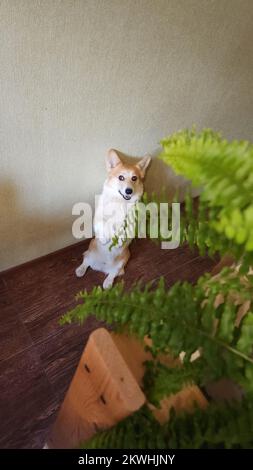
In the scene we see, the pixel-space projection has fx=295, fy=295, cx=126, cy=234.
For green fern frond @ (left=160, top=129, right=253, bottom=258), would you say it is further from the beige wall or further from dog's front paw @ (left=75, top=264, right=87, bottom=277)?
dog's front paw @ (left=75, top=264, right=87, bottom=277)

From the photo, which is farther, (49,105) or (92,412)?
(49,105)

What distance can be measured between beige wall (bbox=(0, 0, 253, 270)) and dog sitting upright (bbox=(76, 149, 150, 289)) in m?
0.10

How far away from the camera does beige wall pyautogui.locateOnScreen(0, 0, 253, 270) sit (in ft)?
3.01

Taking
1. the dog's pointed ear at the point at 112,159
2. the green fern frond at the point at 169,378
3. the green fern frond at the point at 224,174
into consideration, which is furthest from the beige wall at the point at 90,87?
the green fern frond at the point at 169,378

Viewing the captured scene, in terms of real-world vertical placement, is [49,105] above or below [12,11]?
below

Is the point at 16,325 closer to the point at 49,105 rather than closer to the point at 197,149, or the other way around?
the point at 49,105

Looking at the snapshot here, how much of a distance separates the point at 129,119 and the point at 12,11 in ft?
2.00

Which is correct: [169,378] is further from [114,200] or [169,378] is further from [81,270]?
[81,270]

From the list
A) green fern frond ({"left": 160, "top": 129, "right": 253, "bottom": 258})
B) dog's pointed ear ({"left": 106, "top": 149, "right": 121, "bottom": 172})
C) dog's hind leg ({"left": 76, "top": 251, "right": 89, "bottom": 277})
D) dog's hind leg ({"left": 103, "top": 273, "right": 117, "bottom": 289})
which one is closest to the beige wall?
dog's pointed ear ({"left": 106, "top": 149, "right": 121, "bottom": 172})

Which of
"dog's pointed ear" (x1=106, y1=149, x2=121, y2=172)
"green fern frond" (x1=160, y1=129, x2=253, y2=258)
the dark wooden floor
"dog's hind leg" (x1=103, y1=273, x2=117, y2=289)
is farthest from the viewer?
"dog's hind leg" (x1=103, y1=273, x2=117, y2=289)

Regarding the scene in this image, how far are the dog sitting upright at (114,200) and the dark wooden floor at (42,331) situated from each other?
0.18 metres

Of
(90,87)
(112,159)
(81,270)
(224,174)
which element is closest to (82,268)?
(81,270)

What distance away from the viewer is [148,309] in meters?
0.48
